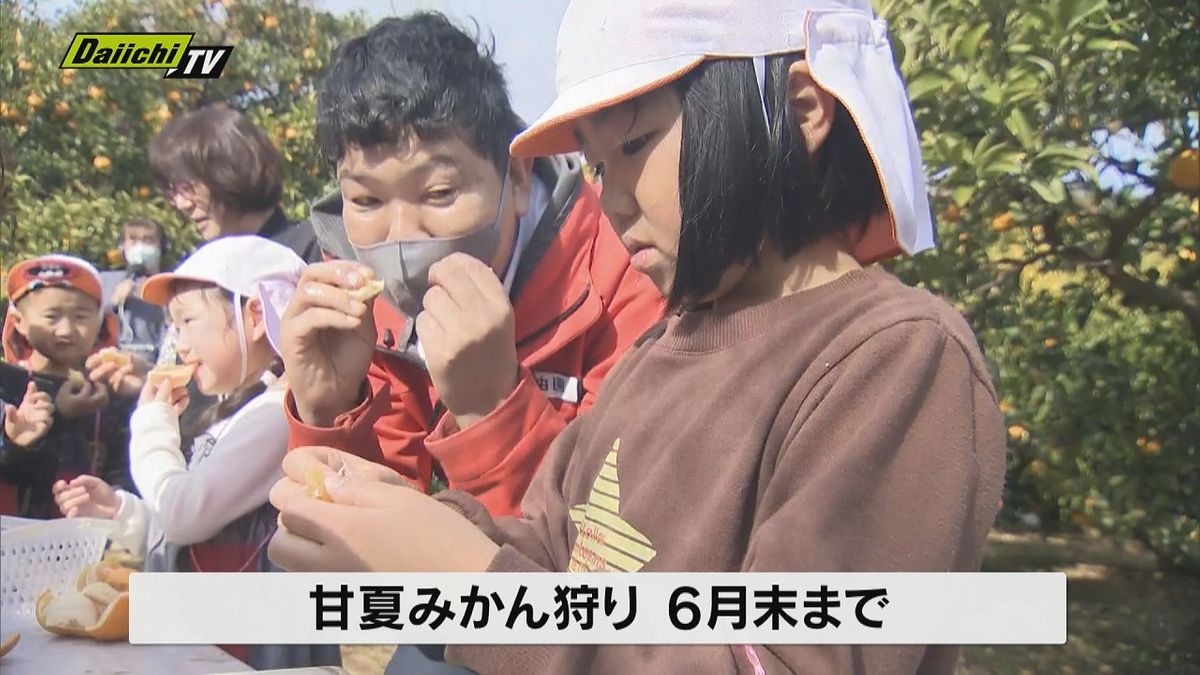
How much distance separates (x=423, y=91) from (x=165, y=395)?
0.60 metres

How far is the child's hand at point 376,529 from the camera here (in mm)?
936

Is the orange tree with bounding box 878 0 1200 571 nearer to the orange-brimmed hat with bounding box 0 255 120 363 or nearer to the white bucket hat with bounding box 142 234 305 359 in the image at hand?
the white bucket hat with bounding box 142 234 305 359

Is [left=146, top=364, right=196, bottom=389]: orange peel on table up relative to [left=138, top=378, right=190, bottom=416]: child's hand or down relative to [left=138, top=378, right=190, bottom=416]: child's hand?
up

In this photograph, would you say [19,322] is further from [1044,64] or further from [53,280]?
[1044,64]

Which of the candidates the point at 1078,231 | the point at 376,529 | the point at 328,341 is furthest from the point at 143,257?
the point at 1078,231

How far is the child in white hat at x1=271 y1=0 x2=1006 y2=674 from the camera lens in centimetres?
77

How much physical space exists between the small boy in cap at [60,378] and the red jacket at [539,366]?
17.8 inches

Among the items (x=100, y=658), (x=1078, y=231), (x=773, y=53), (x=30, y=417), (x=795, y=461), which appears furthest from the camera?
(x=1078, y=231)

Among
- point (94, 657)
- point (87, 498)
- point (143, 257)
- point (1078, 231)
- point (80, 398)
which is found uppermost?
point (1078, 231)

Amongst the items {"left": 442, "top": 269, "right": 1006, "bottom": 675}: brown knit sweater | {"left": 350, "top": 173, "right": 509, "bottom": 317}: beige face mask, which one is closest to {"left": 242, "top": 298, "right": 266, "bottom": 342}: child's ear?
{"left": 350, "top": 173, "right": 509, "bottom": 317}: beige face mask

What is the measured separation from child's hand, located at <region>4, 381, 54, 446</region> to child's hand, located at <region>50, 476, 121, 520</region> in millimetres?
96

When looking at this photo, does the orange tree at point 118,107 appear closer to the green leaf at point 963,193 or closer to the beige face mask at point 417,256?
the beige face mask at point 417,256

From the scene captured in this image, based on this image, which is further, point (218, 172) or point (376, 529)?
point (218, 172)
